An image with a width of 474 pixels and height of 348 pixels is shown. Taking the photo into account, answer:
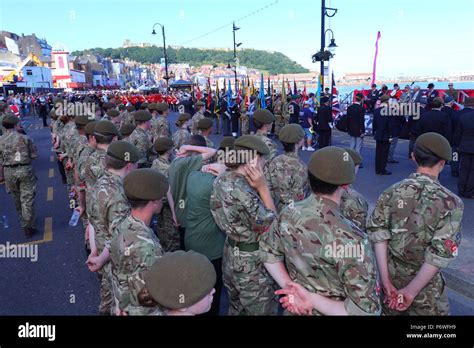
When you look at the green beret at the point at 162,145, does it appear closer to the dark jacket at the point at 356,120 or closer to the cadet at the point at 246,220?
the cadet at the point at 246,220

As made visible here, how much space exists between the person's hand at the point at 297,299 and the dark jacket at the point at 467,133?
23.8 feet

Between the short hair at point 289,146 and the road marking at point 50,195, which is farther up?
the short hair at point 289,146

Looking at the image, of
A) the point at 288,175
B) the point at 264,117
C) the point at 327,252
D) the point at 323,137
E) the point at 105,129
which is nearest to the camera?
the point at 327,252

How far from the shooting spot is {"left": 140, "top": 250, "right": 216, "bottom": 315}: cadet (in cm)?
166

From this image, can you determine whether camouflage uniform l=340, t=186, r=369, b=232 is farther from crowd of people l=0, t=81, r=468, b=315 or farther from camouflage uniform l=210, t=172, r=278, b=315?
camouflage uniform l=210, t=172, r=278, b=315

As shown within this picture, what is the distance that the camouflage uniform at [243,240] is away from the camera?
293 cm

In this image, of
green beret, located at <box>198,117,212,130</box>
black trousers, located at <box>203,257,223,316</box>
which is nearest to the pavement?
black trousers, located at <box>203,257,223,316</box>

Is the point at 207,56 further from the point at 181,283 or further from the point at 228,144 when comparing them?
the point at 181,283

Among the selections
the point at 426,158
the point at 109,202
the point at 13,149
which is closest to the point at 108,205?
the point at 109,202

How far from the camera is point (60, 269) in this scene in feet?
18.5

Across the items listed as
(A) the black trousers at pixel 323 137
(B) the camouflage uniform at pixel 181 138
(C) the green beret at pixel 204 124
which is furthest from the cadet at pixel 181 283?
(A) the black trousers at pixel 323 137

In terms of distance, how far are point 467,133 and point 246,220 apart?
691 centimetres
